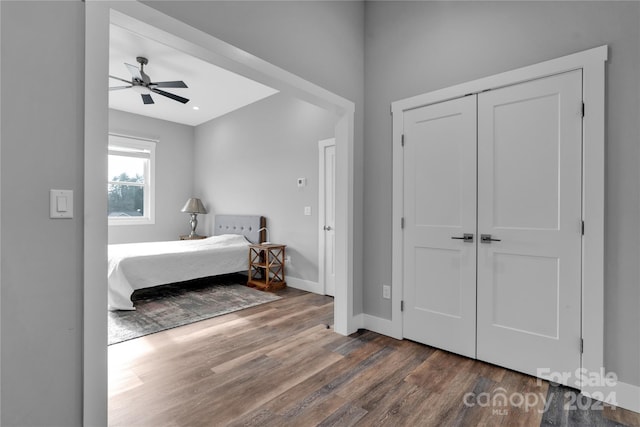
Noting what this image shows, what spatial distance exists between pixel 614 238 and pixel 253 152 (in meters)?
4.64

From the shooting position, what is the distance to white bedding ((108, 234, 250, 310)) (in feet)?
11.1

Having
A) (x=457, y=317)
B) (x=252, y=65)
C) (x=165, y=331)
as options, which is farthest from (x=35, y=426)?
(x=457, y=317)

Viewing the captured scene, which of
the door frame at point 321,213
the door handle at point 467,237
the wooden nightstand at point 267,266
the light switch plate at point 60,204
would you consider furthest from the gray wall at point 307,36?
the wooden nightstand at point 267,266

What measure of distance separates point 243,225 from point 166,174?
89.5 inches

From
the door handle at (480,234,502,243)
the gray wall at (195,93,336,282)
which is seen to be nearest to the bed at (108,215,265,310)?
the gray wall at (195,93,336,282)

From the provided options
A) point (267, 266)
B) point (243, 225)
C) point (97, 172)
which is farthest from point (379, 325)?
point (243, 225)

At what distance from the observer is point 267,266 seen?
4.35 metres

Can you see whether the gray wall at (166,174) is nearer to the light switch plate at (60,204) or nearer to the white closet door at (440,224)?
the light switch plate at (60,204)

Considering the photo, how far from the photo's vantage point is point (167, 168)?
20.5 ft

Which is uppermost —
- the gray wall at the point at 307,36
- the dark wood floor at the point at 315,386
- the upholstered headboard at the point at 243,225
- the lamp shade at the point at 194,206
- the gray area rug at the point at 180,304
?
the gray wall at the point at 307,36

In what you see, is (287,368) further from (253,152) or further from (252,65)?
(253,152)

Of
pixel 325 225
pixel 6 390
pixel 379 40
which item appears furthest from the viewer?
pixel 325 225

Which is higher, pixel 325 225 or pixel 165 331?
pixel 325 225

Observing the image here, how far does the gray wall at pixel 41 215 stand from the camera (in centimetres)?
121
